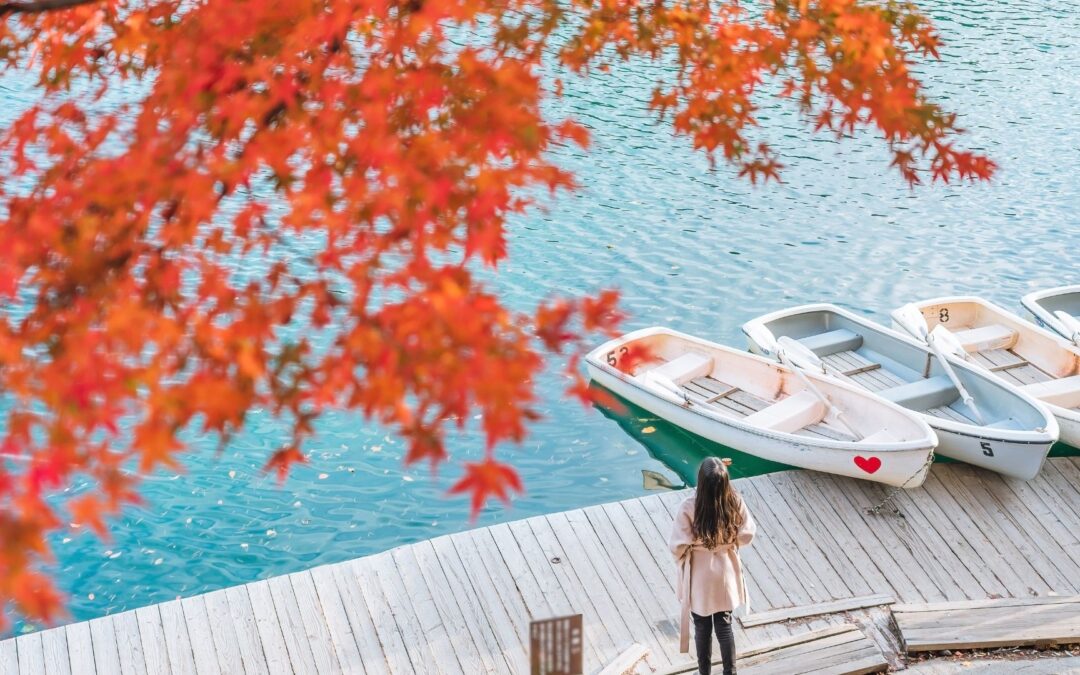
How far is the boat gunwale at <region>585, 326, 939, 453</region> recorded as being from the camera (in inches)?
352

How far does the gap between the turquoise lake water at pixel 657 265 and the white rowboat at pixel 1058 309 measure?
9.30 ft

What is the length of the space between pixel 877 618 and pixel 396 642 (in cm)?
324

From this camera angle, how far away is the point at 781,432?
32.8 feet

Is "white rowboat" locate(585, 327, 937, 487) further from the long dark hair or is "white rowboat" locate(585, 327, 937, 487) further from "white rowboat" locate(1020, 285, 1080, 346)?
"white rowboat" locate(1020, 285, 1080, 346)

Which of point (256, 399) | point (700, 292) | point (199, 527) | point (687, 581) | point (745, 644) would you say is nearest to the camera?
point (256, 399)

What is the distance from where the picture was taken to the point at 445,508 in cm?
1109

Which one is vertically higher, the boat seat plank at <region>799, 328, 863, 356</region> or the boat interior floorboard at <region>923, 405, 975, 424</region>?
the boat interior floorboard at <region>923, 405, 975, 424</region>

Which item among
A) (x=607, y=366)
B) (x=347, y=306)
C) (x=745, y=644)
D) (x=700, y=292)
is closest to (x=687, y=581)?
(x=745, y=644)

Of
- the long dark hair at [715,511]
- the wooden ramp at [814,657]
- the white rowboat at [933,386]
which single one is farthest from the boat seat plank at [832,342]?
the long dark hair at [715,511]

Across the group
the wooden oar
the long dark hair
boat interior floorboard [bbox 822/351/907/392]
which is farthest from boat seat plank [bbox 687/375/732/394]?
the long dark hair

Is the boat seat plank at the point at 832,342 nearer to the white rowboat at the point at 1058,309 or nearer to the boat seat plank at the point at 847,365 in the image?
the boat seat plank at the point at 847,365

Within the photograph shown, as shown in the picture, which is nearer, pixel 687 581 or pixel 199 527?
pixel 687 581

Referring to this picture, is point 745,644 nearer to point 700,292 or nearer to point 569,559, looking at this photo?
point 569,559

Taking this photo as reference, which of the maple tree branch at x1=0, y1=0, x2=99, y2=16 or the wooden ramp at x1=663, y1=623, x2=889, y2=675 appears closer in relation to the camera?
the maple tree branch at x1=0, y1=0, x2=99, y2=16
